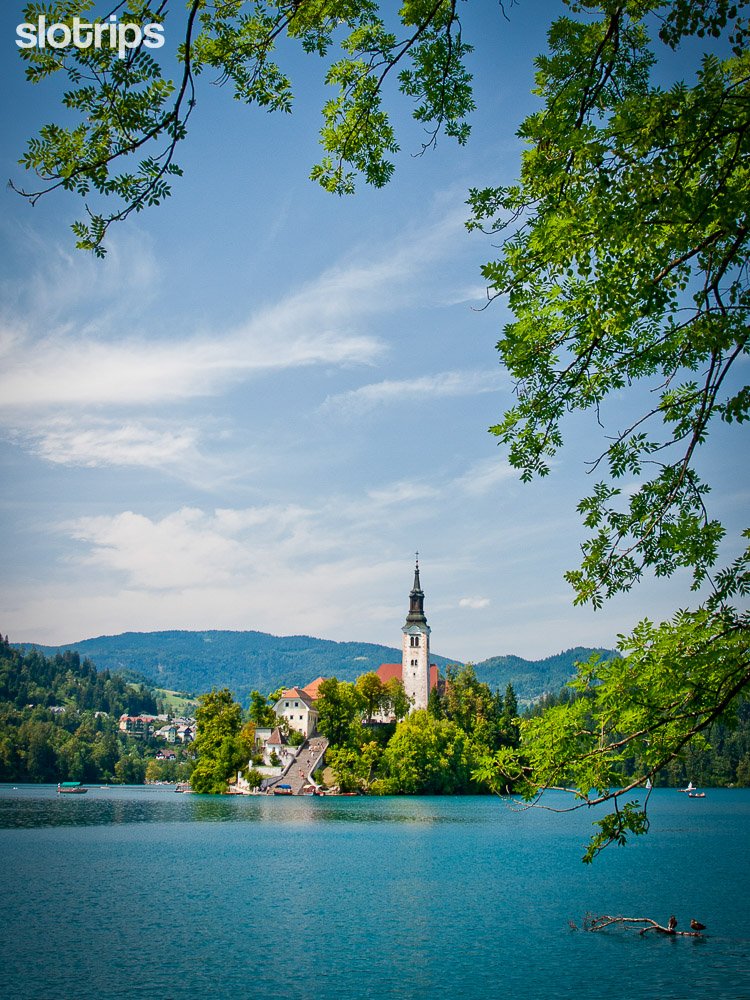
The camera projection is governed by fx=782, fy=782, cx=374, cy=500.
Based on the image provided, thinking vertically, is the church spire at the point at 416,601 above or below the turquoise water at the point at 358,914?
above

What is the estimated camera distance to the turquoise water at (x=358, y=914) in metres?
13.7

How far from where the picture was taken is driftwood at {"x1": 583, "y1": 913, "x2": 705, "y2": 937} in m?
16.6

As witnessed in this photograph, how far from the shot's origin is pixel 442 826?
44.6 metres

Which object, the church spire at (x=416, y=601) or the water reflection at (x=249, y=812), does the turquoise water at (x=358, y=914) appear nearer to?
the water reflection at (x=249, y=812)

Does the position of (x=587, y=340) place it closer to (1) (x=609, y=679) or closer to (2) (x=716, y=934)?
(1) (x=609, y=679)

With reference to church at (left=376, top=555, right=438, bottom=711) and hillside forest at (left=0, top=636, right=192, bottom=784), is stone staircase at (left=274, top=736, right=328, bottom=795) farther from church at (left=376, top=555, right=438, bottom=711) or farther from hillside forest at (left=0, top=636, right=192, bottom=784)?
hillside forest at (left=0, top=636, right=192, bottom=784)

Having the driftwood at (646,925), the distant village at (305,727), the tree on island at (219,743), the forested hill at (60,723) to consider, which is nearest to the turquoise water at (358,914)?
the driftwood at (646,925)

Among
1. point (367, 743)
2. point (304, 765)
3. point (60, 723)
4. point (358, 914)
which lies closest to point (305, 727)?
point (304, 765)

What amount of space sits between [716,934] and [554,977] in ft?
18.4

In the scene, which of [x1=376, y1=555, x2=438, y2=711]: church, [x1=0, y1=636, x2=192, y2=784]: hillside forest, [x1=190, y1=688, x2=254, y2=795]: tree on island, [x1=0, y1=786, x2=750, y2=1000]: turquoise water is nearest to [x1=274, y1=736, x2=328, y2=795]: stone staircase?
[x1=190, y1=688, x2=254, y2=795]: tree on island

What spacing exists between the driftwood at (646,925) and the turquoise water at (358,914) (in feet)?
0.78

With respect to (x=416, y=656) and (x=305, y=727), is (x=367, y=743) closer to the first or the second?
(x=305, y=727)

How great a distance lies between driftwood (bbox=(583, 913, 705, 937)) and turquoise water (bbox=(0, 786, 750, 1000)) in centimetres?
24

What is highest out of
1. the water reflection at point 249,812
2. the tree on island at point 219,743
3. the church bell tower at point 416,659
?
the church bell tower at point 416,659
